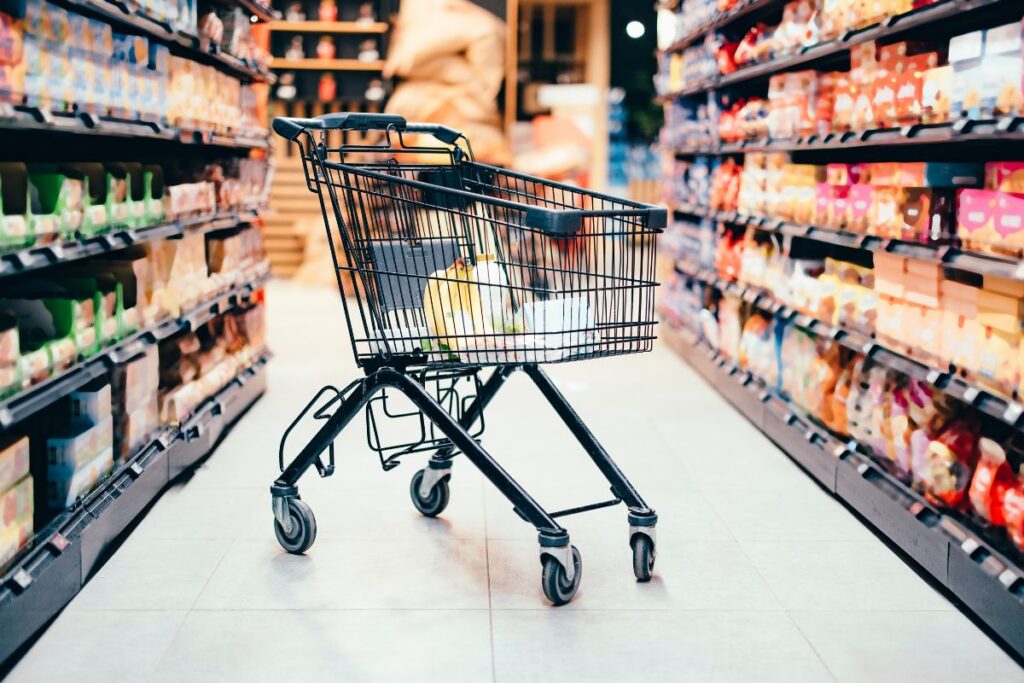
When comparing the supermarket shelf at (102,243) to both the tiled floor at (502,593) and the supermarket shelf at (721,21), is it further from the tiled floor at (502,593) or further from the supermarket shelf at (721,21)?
the supermarket shelf at (721,21)

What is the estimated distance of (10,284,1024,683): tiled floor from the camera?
234 cm

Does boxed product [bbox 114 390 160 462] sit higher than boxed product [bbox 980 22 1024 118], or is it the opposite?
boxed product [bbox 980 22 1024 118]

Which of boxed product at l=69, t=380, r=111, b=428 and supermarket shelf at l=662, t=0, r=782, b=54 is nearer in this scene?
boxed product at l=69, t=380, r=111, b=428

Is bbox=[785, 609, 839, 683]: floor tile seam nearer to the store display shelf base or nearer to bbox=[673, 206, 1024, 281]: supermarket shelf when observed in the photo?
the store display shelf base

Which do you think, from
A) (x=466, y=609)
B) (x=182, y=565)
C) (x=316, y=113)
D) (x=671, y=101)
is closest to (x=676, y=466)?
(x=466, y=609)

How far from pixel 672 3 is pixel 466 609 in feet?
15.8

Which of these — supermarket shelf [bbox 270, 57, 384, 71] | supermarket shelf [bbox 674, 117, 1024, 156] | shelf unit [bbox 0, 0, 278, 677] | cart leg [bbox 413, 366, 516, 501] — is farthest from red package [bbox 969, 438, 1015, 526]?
supermarket shelf [bbox 270, 57, 384, 71]

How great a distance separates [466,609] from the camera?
262cm

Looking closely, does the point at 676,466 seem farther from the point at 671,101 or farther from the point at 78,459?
the point at 671,101

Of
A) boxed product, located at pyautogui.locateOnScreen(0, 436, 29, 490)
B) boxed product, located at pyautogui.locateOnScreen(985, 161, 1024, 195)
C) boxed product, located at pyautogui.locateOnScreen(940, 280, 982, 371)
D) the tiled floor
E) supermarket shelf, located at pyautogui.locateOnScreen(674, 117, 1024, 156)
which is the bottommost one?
the tiled floor

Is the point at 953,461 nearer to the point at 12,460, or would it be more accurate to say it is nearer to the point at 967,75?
the point at 967,75

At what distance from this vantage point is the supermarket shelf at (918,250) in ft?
8.30

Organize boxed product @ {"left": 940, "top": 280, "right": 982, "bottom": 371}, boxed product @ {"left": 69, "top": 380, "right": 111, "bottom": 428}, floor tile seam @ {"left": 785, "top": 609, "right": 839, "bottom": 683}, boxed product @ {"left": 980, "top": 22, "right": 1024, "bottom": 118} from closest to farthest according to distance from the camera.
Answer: floor tile seam @ {"left": 785, "top": 609, "right": 839, "bottom": 683} < boxed product @ {"left": 980, "top": 22, "right": 1024, "bottom": 118} < boxed product @ {"left": 940, "top": 280, "right": 982, "bottom": 371} < boxed product @ {"left": 69, "top": 380, "right": 111, "bottom": 428}

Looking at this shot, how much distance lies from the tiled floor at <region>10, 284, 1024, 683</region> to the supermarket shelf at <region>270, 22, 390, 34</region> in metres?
6.96
